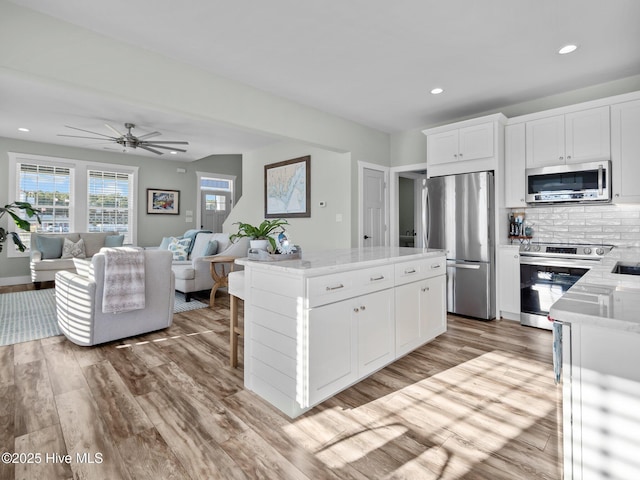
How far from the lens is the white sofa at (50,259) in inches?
226

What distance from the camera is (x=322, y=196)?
5.32 meters

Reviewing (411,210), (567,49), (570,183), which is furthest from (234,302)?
(411,210)

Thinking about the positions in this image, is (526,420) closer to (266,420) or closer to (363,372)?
(363,372)

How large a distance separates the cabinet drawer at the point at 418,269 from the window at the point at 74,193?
6.85m

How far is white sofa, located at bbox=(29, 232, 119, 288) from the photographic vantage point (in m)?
5.74

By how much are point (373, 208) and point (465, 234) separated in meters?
1.53

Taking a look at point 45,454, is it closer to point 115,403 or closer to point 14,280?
point 115,403

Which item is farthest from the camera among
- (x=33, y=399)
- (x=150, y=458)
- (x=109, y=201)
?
(x=109, y=201)

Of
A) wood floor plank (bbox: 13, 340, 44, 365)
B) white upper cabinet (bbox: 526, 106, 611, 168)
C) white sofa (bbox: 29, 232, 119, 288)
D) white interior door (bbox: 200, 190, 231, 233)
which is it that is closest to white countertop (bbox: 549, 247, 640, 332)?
white upper cabinet (bbox: 526, 106, 611, 168)

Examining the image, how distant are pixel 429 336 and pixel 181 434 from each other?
7.04 ft

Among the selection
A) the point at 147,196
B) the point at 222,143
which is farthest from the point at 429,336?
the point at 147,196

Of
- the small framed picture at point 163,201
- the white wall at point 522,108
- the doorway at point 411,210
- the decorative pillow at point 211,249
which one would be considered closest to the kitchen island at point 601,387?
the white wall at point 522,108

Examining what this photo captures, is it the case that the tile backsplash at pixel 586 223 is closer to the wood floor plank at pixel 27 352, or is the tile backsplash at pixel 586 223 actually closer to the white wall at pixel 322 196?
the white wall at pixel 322 196

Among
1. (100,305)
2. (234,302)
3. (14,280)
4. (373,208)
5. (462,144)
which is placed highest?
(462,144)
